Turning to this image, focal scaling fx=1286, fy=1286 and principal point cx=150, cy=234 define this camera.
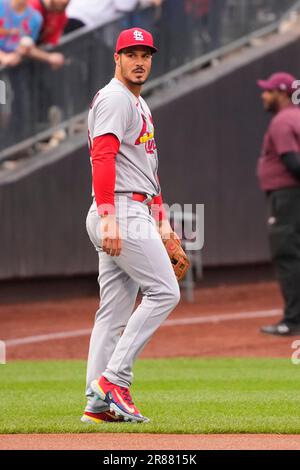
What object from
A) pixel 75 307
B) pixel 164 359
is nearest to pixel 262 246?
pixel 75 307

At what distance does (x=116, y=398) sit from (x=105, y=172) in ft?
4.11

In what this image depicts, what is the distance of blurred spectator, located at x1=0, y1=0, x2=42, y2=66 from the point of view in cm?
1426

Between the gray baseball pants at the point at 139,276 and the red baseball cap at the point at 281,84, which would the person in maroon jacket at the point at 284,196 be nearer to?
the red baseball cap at the point at 281,84

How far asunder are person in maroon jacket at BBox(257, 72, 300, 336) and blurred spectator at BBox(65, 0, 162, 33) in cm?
365

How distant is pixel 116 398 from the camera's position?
23.3 ft

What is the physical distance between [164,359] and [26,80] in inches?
180

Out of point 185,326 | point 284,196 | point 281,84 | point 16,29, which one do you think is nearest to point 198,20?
point 16,29

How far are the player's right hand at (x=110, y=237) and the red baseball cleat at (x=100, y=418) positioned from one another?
3.21ft

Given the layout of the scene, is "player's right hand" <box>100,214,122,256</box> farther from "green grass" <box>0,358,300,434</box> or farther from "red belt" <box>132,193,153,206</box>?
"green grass" <box>0,358,300,434</box>

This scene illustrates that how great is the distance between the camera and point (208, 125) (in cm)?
1716

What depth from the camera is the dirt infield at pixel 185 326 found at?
12180mm

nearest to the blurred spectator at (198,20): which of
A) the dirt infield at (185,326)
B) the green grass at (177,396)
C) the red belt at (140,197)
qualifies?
the dirt infield at (185,326)

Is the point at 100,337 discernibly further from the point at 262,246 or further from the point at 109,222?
the point at 262,246

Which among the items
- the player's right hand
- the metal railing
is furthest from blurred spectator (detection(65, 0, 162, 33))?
the player's right hand
